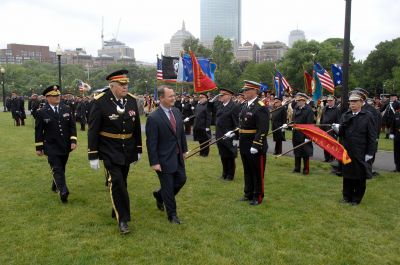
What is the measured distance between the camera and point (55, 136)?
7473 mm

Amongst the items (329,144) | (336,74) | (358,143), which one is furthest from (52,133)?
(336,74)

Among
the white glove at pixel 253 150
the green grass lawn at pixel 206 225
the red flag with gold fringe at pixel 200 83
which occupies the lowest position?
the green grass lawn at pixel 206 225

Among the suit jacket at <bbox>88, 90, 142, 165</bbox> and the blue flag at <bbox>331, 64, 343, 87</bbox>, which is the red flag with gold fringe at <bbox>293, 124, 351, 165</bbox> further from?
the blue flag at <bbox>331, 64, 343, 87</bbox>

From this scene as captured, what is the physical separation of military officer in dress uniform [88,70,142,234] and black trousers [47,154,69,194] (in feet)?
5.96

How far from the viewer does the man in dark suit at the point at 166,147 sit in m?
6.04

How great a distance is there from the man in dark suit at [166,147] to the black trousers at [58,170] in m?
2.19

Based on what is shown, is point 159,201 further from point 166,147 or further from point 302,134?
point 302,134

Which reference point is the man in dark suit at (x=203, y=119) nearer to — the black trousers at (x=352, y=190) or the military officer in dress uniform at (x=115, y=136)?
the black trousers at (x=352, y=190)

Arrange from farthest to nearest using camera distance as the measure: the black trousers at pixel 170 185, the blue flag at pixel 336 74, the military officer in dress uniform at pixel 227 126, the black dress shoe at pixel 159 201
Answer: the blue flag at pixel 336 74, the military officer in dress uniform at pixel 227 126, the black dress shoe at pixel 159 201, the black trousers at pixel 170 185

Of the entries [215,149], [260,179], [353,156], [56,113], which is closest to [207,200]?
[260,179]

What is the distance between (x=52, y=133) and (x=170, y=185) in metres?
2.72

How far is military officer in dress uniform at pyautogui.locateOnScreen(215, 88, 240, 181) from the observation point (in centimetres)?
964

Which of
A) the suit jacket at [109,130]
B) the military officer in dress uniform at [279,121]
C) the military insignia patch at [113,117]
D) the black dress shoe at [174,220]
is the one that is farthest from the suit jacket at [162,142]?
the military officer in dress uniform at [279,121]

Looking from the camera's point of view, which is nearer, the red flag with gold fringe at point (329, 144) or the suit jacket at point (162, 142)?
the suit jacket at point (162, 142)
